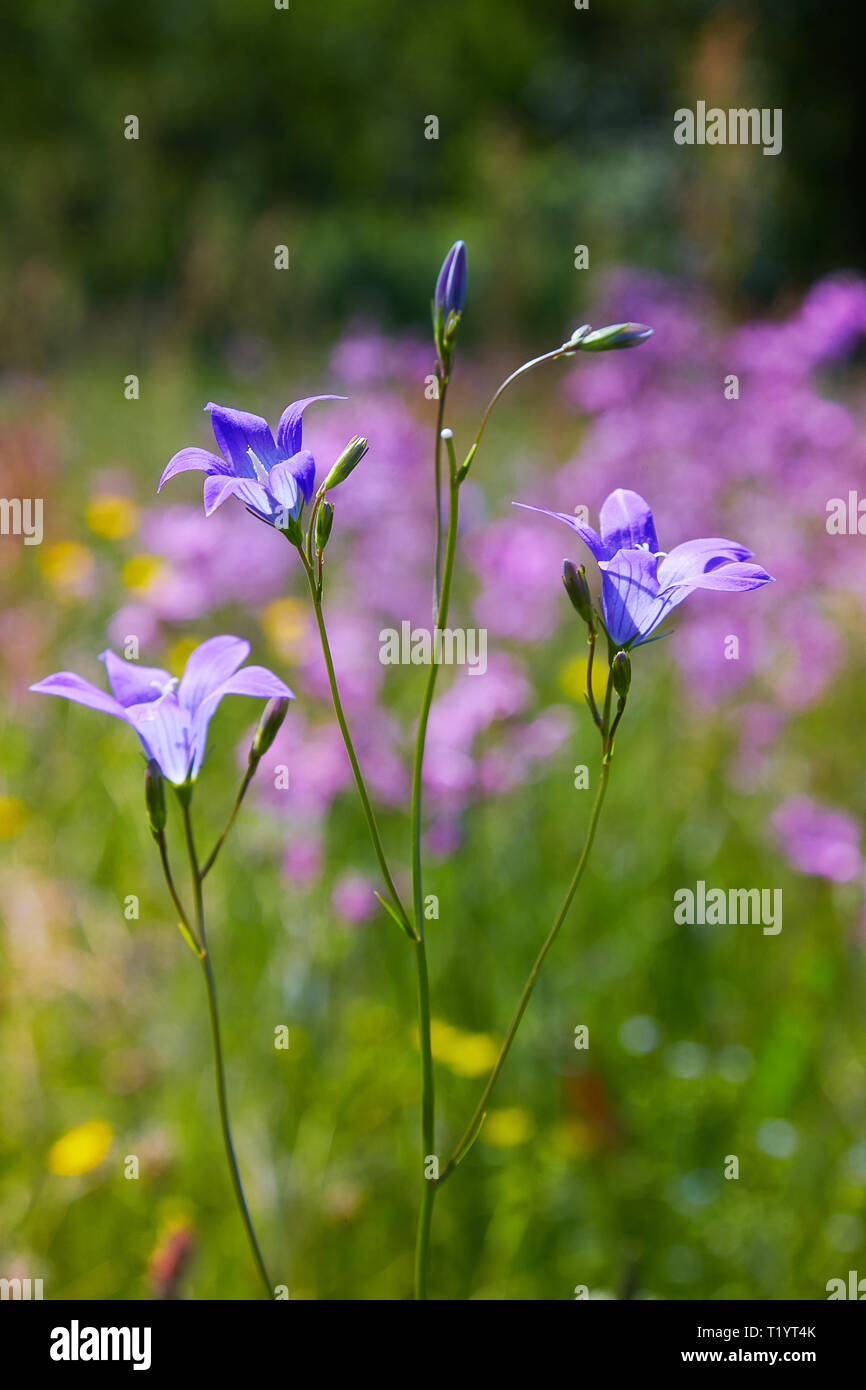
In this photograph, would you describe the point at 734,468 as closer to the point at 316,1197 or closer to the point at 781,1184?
the point at 781,1184

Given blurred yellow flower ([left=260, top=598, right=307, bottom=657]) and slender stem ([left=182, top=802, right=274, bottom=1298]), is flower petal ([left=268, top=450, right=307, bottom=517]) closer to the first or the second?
slender stem ([left=182, top=802, right=274, bottom=1298])

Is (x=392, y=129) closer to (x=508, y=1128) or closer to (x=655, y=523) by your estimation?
(x=655, y=523)

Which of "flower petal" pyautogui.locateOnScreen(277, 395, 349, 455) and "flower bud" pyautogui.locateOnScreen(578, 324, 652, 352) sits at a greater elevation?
"flower bud" pyautogui.locateOnScreen(578, 324, 652, 352)

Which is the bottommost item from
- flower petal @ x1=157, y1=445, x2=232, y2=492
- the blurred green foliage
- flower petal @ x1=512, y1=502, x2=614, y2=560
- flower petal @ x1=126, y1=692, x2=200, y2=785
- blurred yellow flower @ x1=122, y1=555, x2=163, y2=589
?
flower petal @ x1=126, y1=692, x2=200, y2=785

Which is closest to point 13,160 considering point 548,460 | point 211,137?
point 211,137

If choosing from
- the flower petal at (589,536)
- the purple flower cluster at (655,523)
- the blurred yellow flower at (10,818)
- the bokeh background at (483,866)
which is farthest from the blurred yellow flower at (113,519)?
the flower petal at (589,536)

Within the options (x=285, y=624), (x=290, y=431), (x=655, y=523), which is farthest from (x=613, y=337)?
(x=285, y=624)

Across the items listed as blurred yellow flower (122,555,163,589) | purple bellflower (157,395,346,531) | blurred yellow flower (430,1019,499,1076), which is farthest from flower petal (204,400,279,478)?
blurred yellow flower (122,555,163,589)
